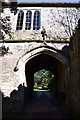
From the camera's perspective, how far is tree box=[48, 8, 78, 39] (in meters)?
13.8

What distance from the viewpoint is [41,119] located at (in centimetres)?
986

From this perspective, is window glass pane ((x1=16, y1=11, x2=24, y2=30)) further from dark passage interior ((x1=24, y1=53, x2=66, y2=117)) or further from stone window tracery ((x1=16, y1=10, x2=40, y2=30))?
dark passage interior ((x1=24, y1=53, x2=66, y2=117))

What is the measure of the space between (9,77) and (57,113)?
3.51 metres

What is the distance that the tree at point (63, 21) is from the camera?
13766 mm

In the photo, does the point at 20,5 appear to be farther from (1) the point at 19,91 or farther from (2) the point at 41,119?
(2) the point at 41,119

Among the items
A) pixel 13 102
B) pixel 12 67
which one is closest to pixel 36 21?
pixel 12 67

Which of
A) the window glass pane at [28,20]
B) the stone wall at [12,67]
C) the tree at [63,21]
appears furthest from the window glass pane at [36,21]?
the stone wall at [12,67]

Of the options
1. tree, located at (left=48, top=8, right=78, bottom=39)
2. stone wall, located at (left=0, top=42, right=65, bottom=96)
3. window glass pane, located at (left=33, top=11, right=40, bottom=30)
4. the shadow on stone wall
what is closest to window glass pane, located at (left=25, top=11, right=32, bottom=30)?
window glass pane, located at (left=33, top=11, right=40, bottom=30)

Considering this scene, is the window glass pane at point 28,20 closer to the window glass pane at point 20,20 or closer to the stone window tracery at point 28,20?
the stone window tracery at point 28,20

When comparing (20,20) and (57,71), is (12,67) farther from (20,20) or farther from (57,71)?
(57,71)

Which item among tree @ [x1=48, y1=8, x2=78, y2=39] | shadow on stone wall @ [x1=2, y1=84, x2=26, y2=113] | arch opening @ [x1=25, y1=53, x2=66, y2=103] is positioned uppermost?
tree @ [x1=48, y1=8, x2=78, y2=39]

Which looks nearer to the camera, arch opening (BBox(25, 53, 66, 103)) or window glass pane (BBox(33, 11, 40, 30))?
arch opening (BBox(25, 53, 66, 103))

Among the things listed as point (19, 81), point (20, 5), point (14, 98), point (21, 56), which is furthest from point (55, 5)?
point (14, 98)

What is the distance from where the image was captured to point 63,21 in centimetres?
1427
